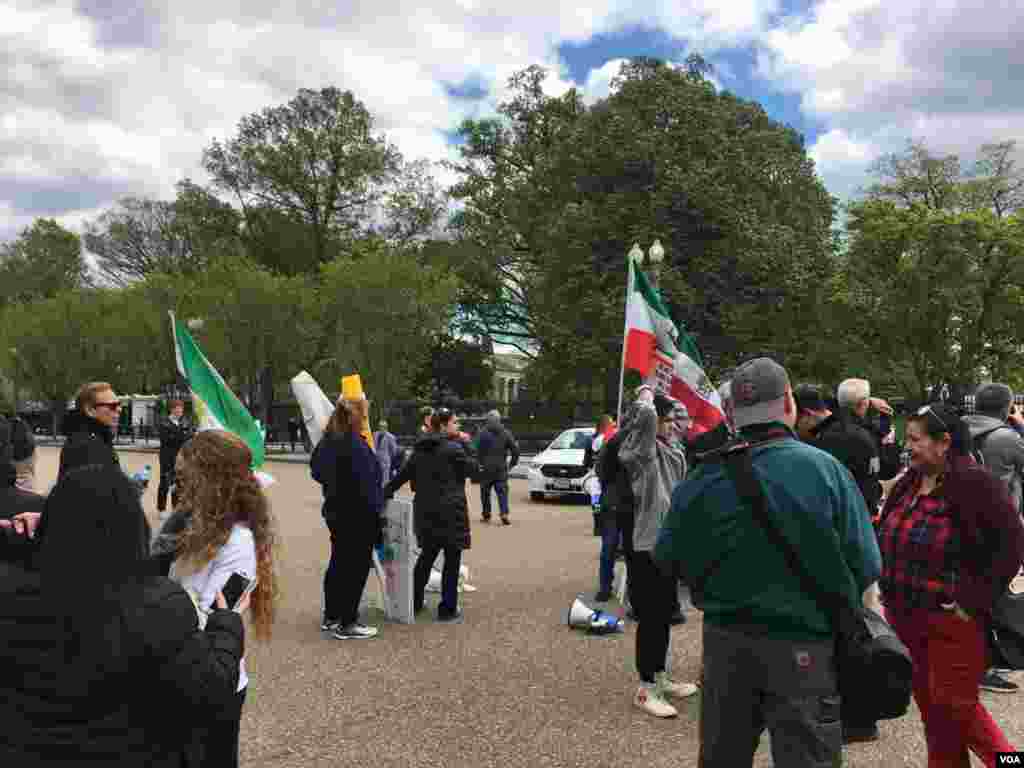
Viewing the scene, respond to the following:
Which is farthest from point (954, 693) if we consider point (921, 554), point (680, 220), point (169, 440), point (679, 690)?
point (680, 220)

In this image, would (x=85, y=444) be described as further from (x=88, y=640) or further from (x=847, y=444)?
(x=847, y=444)

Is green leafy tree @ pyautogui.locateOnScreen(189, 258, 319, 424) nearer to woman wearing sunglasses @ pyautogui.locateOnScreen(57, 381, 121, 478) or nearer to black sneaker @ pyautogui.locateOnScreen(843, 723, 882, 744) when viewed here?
woman wearing sunglasses @ pyautogui.locateOnScreen(57, 381, 121, 478)

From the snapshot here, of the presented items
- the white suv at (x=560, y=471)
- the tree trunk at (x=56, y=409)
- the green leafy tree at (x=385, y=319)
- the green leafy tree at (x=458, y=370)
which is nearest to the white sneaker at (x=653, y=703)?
the white suv at (x=560, y=471)

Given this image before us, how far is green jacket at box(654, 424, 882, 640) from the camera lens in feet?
9.11

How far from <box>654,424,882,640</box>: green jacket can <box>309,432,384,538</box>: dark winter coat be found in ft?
14.6

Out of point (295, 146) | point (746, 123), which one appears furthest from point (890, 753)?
point (295, 146)

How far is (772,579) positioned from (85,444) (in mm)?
3717

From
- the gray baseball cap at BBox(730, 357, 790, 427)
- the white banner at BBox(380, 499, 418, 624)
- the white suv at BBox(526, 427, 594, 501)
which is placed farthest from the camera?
the white suv at BBox(526, 427, 594, 501)

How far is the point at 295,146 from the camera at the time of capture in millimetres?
47969

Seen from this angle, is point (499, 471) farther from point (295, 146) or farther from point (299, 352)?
point (295, 146)

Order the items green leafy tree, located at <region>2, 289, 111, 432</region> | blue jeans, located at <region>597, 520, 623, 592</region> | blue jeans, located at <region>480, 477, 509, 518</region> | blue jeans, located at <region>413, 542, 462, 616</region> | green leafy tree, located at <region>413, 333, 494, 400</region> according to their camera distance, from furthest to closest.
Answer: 1. green leafy tree, located at <region>413, 333, 494, 400</region>
2. green leafy tree, located at <region>2, 289, 111, 432</region>
3. blue jeans, located at <region>480, 477, 509, 518</region>
4. blue jeans, located at <region>597, 520, 623, 592</region>
5. blue jeans, located at <region>413, 542, 462, 616</region>

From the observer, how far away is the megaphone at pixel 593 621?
722cm

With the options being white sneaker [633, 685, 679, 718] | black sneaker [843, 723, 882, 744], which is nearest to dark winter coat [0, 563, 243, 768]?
black sneaker [843, 723, 882, 744]

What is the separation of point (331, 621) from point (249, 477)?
14.1 feet
